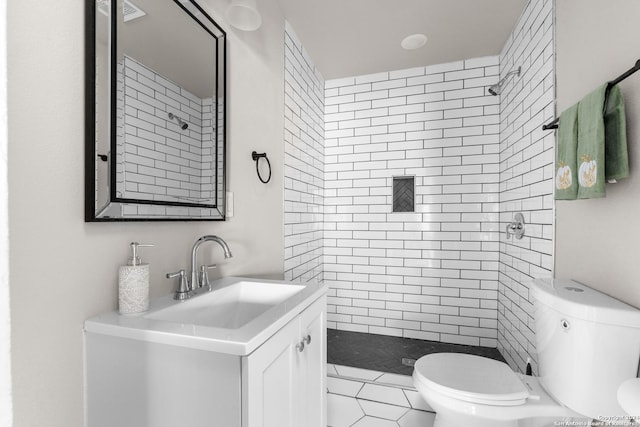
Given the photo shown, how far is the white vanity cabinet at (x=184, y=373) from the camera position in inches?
29.5

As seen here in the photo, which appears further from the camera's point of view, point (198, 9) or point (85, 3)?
point (198, 9)

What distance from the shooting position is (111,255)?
0.96m

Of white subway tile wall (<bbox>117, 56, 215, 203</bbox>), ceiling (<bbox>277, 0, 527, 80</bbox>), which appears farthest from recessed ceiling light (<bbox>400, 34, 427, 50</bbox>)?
white subway tile wall (<bbox>117, 56, 215, 203</bbox>)

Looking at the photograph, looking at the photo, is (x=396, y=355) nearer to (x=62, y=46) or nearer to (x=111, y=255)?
(x=111, y=255)

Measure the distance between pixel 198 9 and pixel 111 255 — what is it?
105 centimetres

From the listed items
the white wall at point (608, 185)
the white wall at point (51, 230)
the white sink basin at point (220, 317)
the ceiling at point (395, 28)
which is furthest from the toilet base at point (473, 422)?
the ceiling at point (395, 28)

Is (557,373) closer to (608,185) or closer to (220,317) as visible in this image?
(608,185)

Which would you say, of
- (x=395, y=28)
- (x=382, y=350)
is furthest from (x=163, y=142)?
(x=382, y=350)

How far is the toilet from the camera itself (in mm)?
1033

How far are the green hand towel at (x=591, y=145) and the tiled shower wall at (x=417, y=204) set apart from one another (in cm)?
138

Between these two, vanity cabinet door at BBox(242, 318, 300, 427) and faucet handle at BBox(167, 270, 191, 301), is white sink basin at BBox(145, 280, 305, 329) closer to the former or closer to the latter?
faucet handle at BBox(167, 270, 191, 301)

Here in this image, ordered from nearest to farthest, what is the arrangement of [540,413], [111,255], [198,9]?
[111,255] < [540,413] < [198,9]

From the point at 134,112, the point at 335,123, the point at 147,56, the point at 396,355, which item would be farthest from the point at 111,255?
the point at 335,123

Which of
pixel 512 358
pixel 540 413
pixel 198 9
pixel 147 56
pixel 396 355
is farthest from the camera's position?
pixel 396 355
